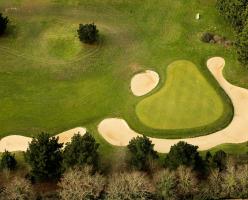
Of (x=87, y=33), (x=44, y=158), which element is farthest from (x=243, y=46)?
(x=44, y=158)

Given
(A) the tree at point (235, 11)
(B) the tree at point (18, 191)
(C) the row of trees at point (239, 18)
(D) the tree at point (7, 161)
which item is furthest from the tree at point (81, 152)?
(A) the tree at point (235, 11)

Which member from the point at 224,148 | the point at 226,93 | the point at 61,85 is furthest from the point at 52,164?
the point at 226,93

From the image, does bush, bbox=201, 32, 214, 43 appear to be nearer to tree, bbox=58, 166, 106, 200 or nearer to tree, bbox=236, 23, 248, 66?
tree, bbox=236, 23, 248, 66

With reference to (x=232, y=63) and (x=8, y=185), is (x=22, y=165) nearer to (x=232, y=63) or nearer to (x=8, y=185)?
(x=8, y=185)

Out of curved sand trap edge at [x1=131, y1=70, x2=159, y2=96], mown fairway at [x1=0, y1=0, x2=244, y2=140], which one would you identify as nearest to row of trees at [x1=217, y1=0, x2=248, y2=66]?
mown fairway at [x1=0, y1=0, x2=244, y2=140]

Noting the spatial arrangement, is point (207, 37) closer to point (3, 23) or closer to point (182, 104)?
point (182, 104)

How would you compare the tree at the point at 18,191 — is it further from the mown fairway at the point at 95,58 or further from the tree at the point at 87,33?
the tree at the point at 87,33
